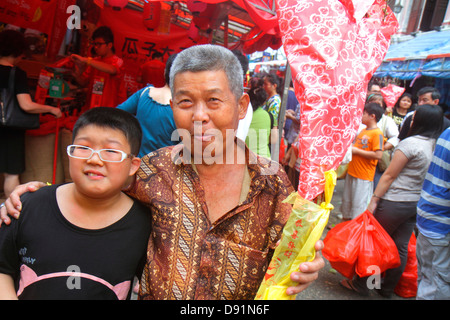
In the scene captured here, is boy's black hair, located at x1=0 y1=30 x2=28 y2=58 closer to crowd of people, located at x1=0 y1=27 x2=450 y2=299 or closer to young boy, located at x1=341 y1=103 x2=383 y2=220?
crowd of people, located at x1=0 y1=27 x2=450 y2=299

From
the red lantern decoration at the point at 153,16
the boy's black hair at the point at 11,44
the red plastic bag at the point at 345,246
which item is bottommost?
the red plastic bag at the point at 345,246

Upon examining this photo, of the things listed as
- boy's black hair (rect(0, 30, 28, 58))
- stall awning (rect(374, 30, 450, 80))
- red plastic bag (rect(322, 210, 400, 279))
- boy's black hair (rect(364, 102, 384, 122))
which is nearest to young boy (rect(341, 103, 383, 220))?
boy's black hair (rect(364, 102, 384, 122))

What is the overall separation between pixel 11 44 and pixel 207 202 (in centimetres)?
273

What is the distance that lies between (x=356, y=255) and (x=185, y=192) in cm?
221

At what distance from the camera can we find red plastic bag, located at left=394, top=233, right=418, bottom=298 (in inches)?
134

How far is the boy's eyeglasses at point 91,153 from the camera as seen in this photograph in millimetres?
1169

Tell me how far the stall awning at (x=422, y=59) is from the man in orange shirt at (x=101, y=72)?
676cm

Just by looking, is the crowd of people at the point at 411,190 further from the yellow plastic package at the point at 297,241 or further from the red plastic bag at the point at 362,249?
the yellow plastic package at the point at 297,241

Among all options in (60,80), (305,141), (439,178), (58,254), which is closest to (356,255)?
(439,178)

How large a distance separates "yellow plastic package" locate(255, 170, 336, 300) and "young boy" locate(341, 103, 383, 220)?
3140mm

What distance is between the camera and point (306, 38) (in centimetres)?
A: 108

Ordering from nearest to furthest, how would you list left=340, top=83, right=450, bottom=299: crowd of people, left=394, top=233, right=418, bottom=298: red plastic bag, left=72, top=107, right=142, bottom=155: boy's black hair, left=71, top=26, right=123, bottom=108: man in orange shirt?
1. left=72, top=107, right=142, bottom=155: boy's black hair
2. left=340, top=83, right=450, bottom=299: crowd of people
3. left=394, top=233, right=418, bottom=298: red plastic bag
4. left=71, top=26, right=123, bottom=108: man in orange shirt

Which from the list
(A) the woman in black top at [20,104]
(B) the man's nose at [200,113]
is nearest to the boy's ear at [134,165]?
(B) the man's nose at [200,113]

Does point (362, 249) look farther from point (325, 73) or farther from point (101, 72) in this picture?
point (101, 72)
